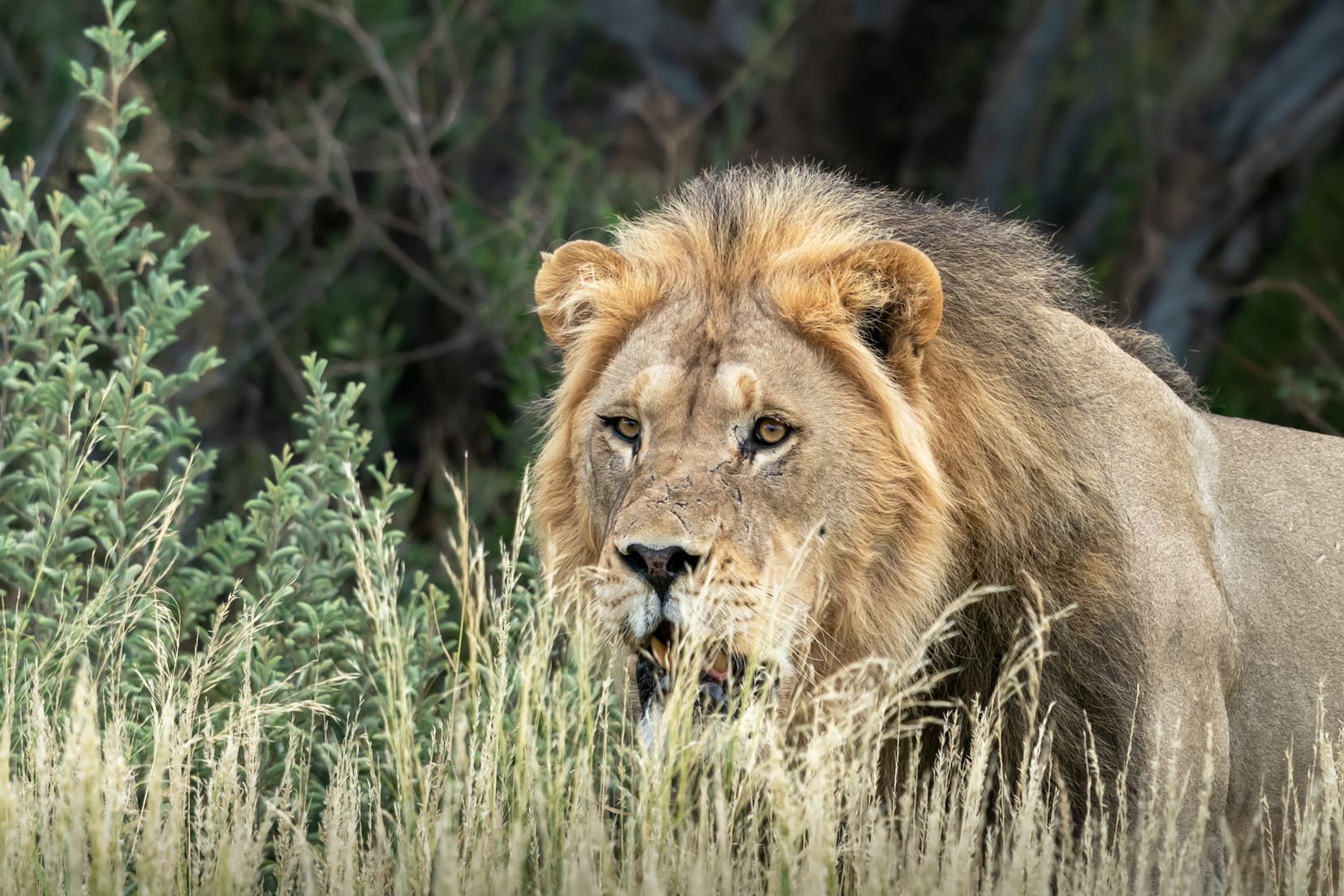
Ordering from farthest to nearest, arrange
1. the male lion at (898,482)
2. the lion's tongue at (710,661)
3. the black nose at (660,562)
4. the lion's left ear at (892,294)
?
the lion's left ear at (892,294)
the male lion at (898,482)
the lion's tongue at (710,661)
the black nose at (660,562)

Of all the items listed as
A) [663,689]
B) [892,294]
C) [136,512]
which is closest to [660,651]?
[663,689]

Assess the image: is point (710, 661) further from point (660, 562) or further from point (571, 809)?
point (571, 809)

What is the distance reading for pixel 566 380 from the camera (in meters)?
4.63

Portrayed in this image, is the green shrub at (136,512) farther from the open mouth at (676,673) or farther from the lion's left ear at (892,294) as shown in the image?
the lion's left ear at (892,294)

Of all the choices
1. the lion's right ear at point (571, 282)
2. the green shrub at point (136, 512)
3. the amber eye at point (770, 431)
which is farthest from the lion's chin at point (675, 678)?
the lion's right ear at point (571, 282)

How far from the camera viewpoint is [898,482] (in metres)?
4.17

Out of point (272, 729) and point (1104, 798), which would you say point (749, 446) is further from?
point (272, 729)

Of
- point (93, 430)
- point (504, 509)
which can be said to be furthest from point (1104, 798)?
point (504, 509)

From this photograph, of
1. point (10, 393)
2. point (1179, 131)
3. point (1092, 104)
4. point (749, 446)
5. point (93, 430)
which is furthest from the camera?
point (1092, 104)

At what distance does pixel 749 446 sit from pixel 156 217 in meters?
6.96

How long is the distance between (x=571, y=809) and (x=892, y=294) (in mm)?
1401

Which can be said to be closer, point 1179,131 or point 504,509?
point 504,509

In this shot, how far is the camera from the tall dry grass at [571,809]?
336cm

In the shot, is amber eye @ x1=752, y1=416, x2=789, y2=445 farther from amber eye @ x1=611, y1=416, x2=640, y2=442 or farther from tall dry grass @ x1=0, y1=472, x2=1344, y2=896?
tall dry grass @ x1=0, y1=472, x2=1344, y2=896
